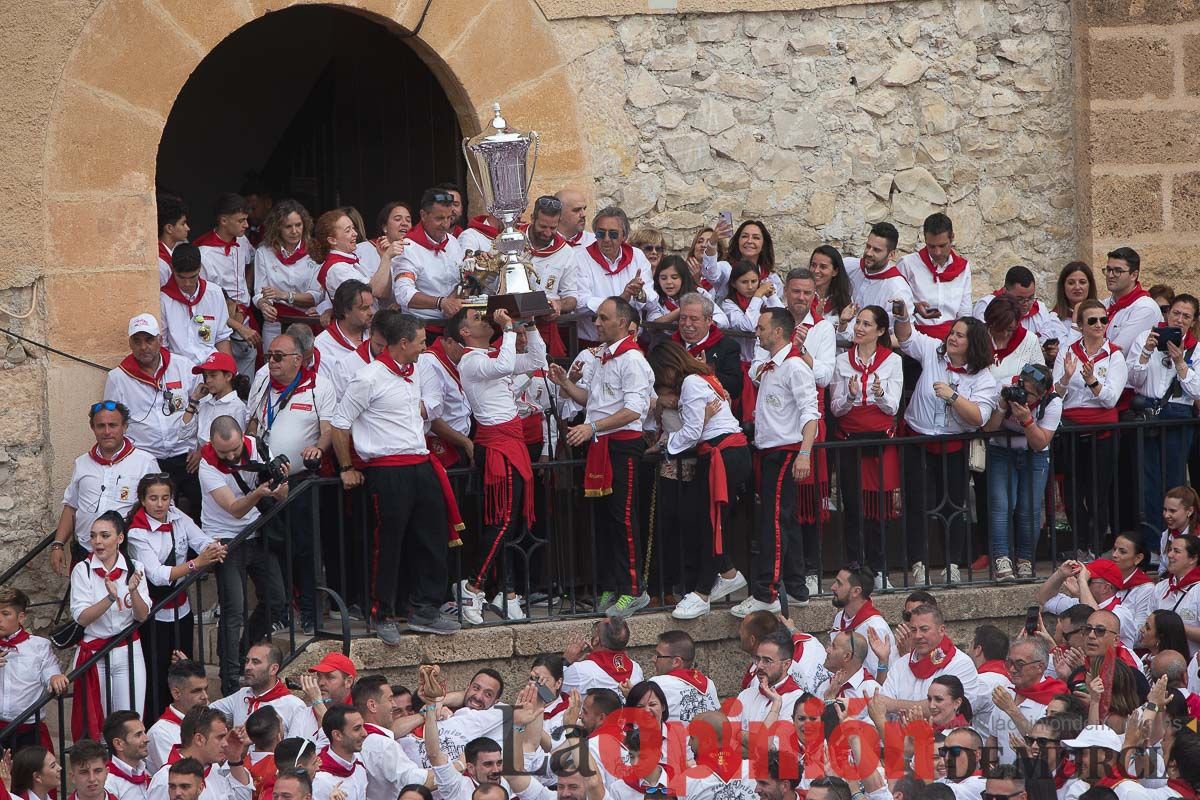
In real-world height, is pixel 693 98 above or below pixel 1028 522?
above

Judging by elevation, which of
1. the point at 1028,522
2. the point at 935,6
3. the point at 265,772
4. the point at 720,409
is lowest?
the point at 265,772

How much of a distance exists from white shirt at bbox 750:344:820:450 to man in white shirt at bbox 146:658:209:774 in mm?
3103

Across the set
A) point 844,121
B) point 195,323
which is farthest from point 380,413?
point 844,121

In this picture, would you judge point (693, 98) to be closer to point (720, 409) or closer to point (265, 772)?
point (720, 409)

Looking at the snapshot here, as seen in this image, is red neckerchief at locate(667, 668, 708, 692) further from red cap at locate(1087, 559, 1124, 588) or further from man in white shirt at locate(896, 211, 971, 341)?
man in white shirt at locate(896, 211, 971, 341)

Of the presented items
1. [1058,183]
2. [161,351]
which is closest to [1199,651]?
[1058,183]

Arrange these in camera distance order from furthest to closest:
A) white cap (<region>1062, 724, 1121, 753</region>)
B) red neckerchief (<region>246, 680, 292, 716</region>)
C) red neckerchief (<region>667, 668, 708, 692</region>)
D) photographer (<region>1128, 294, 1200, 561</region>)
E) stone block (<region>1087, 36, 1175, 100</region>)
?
stone block (<region>1087, 36, 1175, 100</region>), photographer (<region>1128, 294, 1200, 561</region>), red neckerchief (<region>667, 668, 708, 692</region>), red neckerchief (<region>246, 680, 292, 716</region>), white cap (<region>1062, 724, 1121, 753</region>)

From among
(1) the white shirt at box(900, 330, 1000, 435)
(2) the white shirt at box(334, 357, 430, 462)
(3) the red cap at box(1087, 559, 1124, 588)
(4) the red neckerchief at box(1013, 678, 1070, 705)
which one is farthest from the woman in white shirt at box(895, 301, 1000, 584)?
(2) the white shirt at box(334, 357, 430, 462)

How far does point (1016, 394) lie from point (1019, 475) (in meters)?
0.55

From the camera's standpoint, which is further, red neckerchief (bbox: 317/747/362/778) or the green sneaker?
the green sneaker

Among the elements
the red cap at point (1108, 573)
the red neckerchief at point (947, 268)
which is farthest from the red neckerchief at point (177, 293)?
the red cap at point (1108, 573)

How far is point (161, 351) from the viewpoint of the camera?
10.3 metres

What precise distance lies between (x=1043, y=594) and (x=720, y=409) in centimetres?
191

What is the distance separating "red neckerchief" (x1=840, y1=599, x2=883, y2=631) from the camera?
9.46m
